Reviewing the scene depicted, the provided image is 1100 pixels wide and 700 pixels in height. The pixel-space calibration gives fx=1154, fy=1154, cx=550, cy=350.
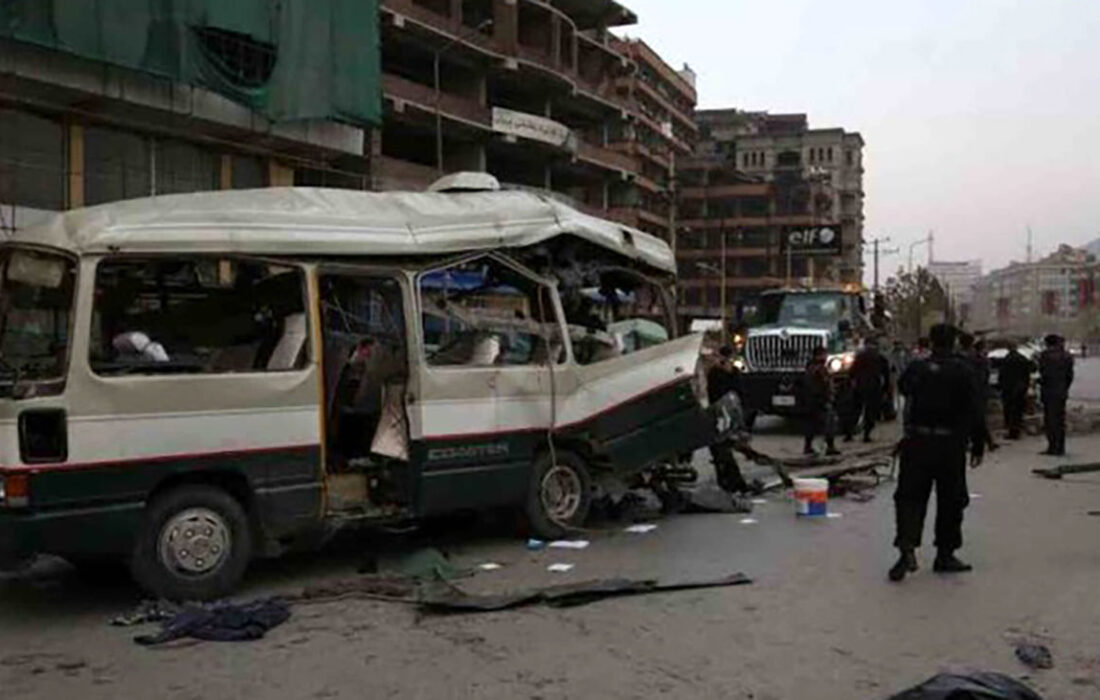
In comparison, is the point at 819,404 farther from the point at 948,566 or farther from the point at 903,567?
the point at 903,567

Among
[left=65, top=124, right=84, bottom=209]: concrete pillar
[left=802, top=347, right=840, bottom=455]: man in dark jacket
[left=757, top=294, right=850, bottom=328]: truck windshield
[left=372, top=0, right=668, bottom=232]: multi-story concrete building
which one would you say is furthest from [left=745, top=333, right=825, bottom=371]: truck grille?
[left=372, top=0, right=668, bottom=232]: multi-story concrete building

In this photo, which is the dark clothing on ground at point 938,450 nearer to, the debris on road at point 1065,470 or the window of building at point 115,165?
the debris on road at point 1065,470

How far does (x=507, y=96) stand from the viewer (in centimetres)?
5991

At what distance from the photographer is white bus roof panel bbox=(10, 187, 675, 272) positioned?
7.59 meters

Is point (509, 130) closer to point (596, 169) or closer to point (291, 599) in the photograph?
point (596, 169)

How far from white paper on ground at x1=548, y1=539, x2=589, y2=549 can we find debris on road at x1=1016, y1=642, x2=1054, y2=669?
13.6 feet

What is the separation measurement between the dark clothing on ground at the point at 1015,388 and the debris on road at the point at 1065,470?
5.26 m

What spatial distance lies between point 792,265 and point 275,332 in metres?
115

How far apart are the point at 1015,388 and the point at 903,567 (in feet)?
42.9

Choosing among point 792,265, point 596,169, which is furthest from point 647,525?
point 792,265

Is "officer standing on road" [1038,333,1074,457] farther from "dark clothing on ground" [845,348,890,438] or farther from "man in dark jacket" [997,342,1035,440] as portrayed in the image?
"dark clothing on ground" [845,348,890,438]

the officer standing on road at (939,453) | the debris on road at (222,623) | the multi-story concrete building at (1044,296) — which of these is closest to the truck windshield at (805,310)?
the officer standing on road at (939,453)

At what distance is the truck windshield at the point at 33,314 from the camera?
735 centimetres

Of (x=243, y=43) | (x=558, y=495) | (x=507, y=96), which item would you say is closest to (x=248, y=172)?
(x=243, y=43)
